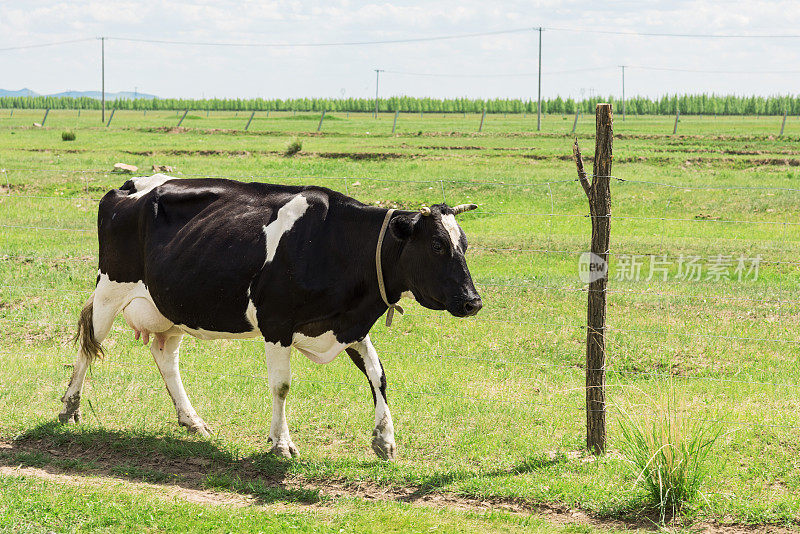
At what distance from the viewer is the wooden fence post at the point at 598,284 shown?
753 centimetres

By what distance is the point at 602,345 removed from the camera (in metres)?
7.65

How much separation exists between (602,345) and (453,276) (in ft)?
5.06

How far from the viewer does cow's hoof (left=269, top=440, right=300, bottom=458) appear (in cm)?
766

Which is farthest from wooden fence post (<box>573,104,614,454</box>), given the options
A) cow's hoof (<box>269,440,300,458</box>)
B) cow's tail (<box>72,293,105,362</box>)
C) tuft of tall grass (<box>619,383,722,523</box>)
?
cow's tail (<box>72,293,105,362</box>)

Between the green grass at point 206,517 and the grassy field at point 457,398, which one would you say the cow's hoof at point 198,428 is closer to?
the grassy field at point 457,398

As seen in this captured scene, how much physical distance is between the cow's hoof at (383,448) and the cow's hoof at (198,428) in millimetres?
1731

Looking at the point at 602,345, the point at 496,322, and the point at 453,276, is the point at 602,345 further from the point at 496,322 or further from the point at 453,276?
the point at 496,322

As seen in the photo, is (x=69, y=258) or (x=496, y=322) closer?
(x=496, y=322)

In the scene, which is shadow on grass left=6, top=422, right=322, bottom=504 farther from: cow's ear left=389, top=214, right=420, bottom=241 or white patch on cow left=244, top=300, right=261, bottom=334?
cow's ear left=389, top=214, right=420, bottom=241

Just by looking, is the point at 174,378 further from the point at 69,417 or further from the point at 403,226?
the point at 403,226

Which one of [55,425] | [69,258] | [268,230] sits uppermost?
[268,230]

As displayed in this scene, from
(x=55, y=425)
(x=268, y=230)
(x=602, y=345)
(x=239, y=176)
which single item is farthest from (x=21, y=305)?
(x=239, y=176)

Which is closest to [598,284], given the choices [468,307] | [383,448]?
[468,307]

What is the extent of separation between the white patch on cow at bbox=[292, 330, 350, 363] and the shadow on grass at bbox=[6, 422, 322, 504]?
3.20 feet
